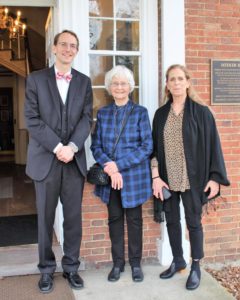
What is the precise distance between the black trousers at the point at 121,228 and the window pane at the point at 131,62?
4.24 feet

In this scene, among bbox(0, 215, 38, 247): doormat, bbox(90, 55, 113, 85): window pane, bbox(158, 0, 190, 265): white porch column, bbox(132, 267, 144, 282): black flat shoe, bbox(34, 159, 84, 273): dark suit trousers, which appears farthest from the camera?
bbox(0, 215, 38, 247): doormat

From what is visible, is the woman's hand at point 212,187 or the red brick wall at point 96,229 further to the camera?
the red brick wall at point 96,229

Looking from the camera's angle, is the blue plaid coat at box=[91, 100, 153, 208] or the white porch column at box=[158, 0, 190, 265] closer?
the blue plaid coat at box=[91, 100, 153, 208]

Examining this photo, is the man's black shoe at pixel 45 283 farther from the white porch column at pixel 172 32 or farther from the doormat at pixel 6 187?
the doormat at pixel 6 187

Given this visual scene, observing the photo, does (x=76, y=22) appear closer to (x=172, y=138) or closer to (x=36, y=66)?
(x=172, y=138)

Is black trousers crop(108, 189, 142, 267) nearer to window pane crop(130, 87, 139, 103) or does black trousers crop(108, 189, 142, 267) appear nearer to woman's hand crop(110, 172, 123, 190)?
woman's hand crop(110, 172, 123, 190)

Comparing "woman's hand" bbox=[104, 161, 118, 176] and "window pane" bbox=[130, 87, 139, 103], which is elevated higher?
"window pane" bbox=[130, 87, 139, 103]

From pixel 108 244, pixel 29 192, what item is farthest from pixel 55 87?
pixel 29 192

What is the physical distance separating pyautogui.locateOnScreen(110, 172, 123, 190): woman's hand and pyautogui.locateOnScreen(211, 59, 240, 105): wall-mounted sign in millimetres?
1341

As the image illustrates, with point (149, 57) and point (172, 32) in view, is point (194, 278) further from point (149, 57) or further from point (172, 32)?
point (172, 32)

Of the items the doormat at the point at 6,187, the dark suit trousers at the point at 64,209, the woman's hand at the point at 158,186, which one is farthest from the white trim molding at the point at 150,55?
the doormat at the point at 6,187

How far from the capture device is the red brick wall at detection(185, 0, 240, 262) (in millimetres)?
3916

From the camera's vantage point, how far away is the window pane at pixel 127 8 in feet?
12.9

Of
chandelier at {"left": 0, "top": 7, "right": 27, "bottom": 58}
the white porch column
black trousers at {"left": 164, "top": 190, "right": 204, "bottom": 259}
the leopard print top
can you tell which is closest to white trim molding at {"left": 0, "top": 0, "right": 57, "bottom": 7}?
the white porch column
